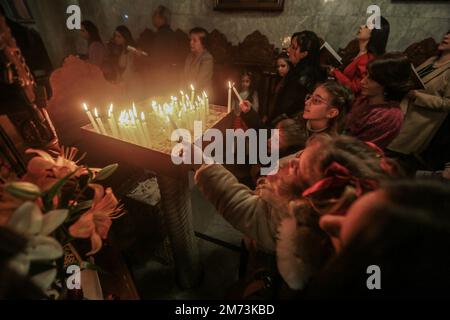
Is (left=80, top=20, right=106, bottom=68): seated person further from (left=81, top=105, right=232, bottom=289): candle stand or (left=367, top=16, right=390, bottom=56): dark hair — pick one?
(left=367, top=16, right=390, bottom=56): dark hair

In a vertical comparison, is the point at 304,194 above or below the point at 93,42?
below

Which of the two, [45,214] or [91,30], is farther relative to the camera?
[91,30]

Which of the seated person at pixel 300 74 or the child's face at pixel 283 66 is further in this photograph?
the child's face at pixel 283 66

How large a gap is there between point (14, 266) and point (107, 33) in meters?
5.41

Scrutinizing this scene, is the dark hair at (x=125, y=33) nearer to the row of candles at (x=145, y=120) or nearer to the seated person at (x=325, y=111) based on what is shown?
the row of candles at (x=145, y=120)

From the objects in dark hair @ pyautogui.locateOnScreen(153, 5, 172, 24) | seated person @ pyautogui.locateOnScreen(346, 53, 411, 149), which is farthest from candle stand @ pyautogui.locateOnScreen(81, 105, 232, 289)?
dark hair @ pyautogui.locateOnScreen(153, 5, 172, 24)

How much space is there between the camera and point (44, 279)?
18.9 inches

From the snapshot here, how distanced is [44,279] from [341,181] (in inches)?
29.6

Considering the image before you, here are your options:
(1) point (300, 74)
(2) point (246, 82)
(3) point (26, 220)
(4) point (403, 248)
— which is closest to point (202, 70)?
(2) point (246, 82)

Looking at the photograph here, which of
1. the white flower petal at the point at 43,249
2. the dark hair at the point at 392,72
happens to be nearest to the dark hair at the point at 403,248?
the white flower petal at the point at 43,249

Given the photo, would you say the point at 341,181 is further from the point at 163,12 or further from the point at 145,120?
the point at 163,12

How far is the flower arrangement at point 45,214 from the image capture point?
459 mm

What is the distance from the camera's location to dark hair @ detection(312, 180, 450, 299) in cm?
39
